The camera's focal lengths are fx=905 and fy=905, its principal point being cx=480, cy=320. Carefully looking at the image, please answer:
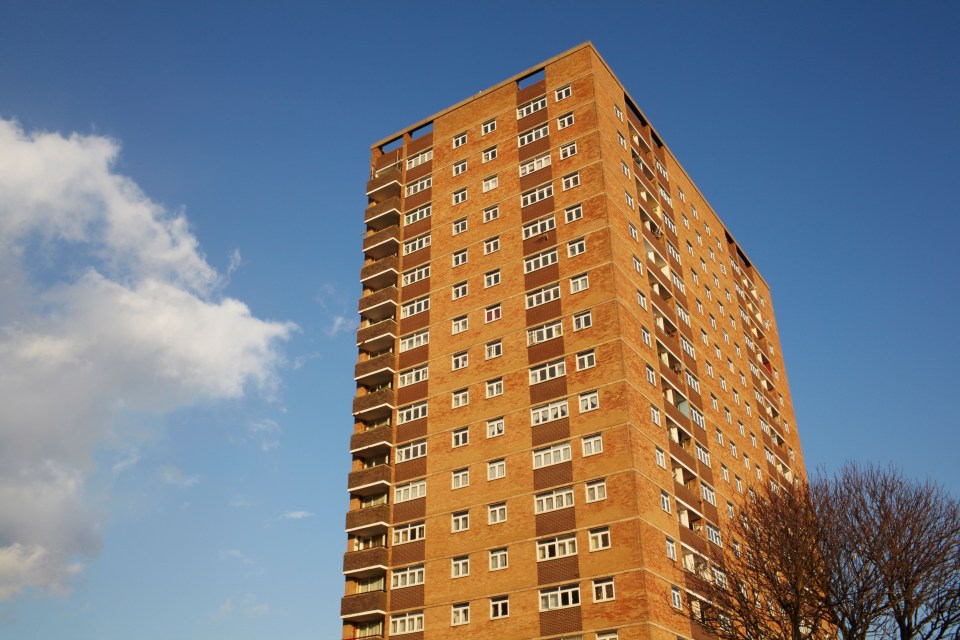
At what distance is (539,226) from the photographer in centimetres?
5512

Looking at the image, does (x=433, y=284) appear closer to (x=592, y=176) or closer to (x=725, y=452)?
(x=592, y=176)

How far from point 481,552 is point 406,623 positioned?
19.2ft

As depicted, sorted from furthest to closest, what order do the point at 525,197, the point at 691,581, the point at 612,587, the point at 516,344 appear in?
the point at 525,197
the point at 516,344
the point at 691,581
the point at 612,587

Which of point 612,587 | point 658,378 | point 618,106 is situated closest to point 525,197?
point 618,106

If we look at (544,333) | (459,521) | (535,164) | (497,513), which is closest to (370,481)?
(459,521)

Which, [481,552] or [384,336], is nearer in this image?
[481,552]

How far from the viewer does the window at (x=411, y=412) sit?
54.1 m

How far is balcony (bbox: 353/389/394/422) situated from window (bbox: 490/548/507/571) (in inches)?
488

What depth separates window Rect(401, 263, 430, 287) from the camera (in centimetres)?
5947

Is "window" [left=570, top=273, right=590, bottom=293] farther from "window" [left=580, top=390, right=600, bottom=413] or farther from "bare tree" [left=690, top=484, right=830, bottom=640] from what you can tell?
"bare tree" [left=690, top=484, right=830, bottom=640]

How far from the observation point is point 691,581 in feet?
151

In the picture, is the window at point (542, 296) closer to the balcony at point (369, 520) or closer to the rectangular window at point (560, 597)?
the balcony at point (369, 520)

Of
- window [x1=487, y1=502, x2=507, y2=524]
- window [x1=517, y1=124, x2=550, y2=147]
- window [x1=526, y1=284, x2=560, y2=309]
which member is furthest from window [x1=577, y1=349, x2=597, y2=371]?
window [x1=517, y1=124, x2=550, y2=147]

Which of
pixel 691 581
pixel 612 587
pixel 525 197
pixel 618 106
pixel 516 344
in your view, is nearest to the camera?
pixel 612 587
